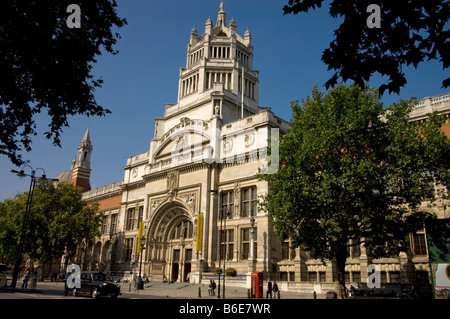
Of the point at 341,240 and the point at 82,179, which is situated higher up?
the point at 82,179

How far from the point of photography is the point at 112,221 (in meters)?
59.8

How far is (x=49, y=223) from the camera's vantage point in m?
45.8

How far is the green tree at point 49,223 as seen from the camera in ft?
147

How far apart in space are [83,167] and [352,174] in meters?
72.2

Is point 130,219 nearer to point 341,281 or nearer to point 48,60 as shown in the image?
point 341,281

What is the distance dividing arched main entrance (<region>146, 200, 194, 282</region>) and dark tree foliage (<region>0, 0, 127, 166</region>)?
1174 inches

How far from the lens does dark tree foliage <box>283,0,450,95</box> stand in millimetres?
7125

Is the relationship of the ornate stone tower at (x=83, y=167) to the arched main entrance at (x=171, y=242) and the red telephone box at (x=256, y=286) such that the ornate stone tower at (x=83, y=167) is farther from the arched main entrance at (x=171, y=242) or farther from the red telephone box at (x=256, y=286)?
the red telephone box at (x=256, y=286)

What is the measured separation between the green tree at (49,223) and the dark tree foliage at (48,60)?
1332 inches

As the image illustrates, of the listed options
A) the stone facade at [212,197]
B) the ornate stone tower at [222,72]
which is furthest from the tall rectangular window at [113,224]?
the ornate stone tower at [222,72]

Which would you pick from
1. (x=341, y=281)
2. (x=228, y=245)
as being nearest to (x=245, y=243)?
(x=228, y=245)
